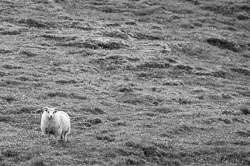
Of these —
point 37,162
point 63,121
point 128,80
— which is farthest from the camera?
point 128,80

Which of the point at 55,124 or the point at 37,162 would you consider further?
the point at 55,124

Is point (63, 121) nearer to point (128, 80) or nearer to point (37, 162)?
point (37, 162)

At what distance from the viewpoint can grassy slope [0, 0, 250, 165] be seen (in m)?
22.8

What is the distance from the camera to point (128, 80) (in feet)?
125

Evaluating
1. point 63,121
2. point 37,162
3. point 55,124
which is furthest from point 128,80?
point 37,162

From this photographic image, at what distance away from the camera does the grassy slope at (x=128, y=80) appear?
2275cm

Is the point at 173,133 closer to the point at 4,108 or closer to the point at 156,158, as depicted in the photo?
the point at 156,158

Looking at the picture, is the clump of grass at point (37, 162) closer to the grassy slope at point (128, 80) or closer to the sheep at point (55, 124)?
the grassy slope at point (128, 80)

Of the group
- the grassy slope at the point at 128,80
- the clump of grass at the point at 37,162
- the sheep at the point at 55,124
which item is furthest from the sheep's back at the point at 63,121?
the clump of grass at the point at 37,162

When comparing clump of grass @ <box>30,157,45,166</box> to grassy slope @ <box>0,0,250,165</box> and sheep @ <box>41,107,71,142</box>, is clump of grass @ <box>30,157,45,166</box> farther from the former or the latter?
sheep @ <box>41,107,71,142</box>

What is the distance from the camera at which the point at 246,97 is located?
3806cm

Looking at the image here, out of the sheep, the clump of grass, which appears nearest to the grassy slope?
the clump of grass

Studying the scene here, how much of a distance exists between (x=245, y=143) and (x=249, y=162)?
2.60 metres

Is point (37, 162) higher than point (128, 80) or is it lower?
higher
